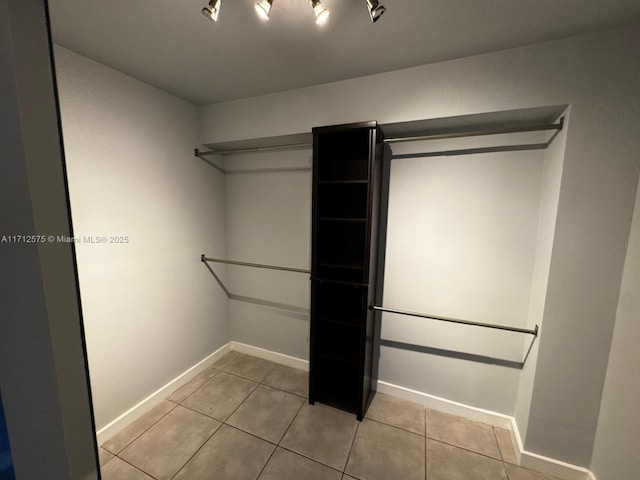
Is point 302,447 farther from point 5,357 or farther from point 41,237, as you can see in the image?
point 41,237

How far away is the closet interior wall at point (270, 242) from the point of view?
228cm

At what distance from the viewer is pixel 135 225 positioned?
182 cm

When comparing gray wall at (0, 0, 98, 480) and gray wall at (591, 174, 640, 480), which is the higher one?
gray wall at (0, 0, 98, 480)

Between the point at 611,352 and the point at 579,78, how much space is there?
1467mm

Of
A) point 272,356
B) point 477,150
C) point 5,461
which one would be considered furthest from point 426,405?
point 5,461

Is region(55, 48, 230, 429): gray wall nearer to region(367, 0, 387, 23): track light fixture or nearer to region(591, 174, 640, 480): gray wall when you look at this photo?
region(367, 0, 387, 23): track light fixture

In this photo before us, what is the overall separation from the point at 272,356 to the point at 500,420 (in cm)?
198

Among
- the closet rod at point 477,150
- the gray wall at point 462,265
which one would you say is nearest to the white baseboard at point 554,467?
the gray wall at point 462,265

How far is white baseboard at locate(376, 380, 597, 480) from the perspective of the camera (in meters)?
1.46

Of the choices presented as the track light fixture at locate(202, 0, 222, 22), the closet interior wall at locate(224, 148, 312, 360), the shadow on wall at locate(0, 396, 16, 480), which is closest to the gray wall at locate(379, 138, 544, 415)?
the closet interior wall at locate(224, 148, 312, 360)

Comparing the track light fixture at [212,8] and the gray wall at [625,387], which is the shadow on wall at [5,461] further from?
the gray wall at [625,387]

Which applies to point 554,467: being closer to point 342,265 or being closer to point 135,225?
point 342,265

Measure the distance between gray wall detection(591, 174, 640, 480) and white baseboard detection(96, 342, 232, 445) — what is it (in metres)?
2.88

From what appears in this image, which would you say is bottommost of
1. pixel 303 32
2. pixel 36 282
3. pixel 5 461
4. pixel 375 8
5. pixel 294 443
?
pixel 294 443
